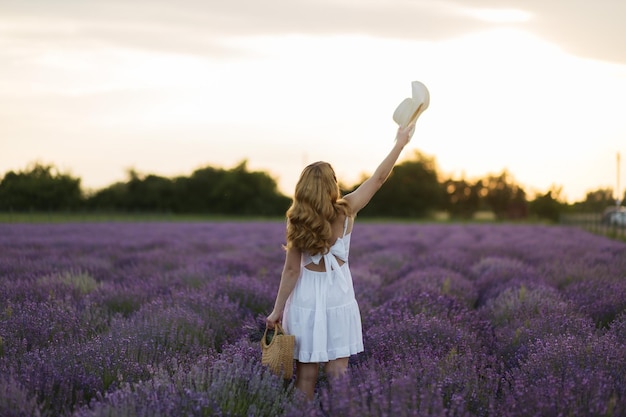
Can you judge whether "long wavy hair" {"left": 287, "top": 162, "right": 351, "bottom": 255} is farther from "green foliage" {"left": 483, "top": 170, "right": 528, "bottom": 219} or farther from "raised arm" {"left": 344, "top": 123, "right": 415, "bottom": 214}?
"green foliage" {"left": 483, "top": 170, "right": 528, "bottom": 219}

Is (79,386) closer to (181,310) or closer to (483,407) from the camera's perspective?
(181,310)

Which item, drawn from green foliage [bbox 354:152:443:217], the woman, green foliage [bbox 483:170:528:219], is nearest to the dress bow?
the woman

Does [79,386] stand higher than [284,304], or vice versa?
[284,304]

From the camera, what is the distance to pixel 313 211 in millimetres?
2916

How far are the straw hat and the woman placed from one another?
7.3 inches

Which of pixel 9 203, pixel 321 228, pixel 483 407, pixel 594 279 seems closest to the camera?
pixel 483 407

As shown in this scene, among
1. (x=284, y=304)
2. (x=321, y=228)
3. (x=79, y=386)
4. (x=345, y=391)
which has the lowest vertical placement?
(x=79, y=386)

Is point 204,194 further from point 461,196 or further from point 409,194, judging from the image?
point 461,196

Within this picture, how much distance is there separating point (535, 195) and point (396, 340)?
175 ft

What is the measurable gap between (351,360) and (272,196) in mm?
50359

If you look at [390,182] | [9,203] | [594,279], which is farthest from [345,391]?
[390,182]

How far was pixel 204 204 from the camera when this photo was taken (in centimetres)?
5381

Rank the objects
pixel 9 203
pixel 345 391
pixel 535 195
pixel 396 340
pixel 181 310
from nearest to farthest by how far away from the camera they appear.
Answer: pixel 345 391
pixel 396 340
pixel 181 310
pixel 9 203
pixel 535 195

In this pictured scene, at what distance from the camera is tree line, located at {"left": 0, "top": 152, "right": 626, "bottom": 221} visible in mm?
45344
